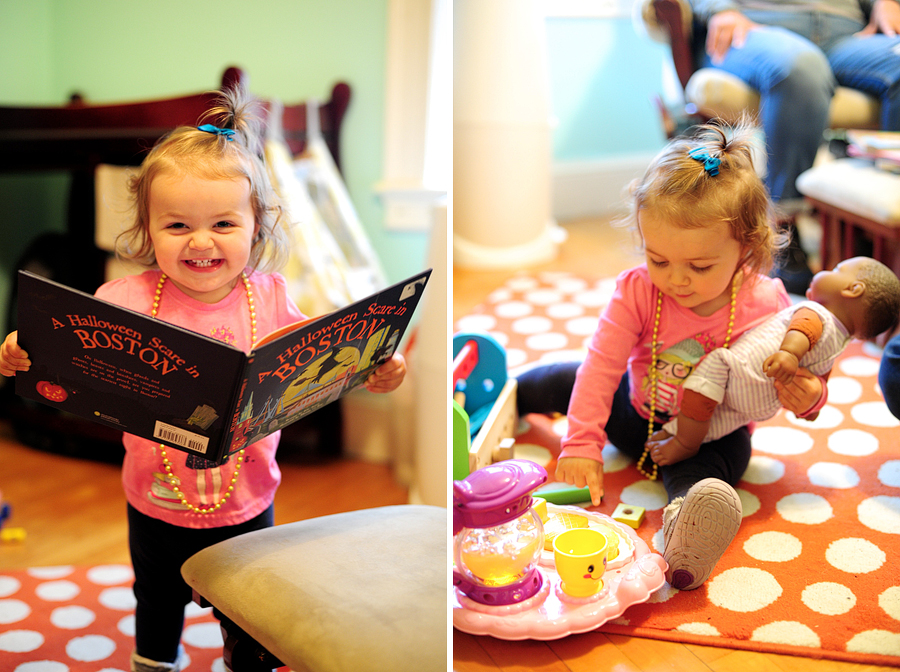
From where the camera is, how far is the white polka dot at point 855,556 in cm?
97

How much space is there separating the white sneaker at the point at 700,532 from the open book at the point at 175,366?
404mm

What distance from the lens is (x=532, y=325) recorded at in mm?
1829

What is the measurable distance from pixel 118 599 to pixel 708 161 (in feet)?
3.37

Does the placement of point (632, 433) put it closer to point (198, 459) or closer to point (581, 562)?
point (581, 562)

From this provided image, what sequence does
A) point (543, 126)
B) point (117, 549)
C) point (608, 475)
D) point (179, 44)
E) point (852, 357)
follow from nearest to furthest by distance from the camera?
point (608, 475)
point (117, 549)
point (852, 357)
point (179, 44)
point (543, 126)

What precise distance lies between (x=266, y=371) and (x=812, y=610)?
647 millimetres

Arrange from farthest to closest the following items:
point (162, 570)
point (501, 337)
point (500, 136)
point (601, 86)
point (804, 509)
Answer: point (601, 86) → point (500, 136) → point (501, 337) → point (804, 509) → point (162, 570)

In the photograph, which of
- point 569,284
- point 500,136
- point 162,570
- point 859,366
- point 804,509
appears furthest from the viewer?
point 500,136

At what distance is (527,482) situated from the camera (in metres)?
0.86

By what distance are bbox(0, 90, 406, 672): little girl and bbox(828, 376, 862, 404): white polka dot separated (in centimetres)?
84

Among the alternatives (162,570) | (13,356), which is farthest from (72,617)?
(13,356)

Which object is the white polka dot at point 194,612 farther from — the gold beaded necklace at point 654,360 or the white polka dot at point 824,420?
the white polka dot at point 824,420

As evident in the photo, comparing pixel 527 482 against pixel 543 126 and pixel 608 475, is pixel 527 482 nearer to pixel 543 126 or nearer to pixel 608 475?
pixel 608 475

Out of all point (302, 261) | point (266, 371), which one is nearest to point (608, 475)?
point (266, 371)
